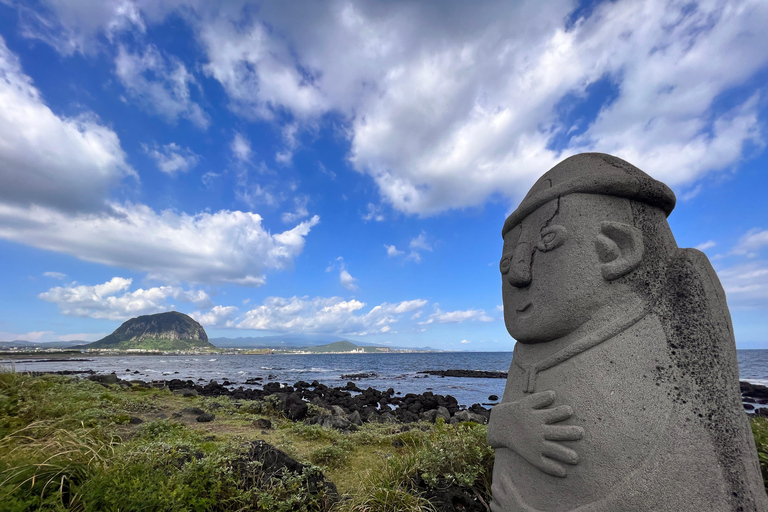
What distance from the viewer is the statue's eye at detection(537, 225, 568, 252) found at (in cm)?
311

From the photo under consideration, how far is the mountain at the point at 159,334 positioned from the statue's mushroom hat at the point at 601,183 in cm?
16608

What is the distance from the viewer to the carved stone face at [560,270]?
2.97 meters

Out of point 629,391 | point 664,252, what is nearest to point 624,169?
point 664,252

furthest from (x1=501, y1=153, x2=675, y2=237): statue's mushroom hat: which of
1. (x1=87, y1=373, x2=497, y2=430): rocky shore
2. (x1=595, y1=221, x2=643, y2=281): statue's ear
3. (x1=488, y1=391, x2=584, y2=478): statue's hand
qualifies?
(x1=87, y1=373, x2=497, y2=430): rocky shore

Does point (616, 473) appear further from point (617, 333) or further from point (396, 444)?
point (396, 444)

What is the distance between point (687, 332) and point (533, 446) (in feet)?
4.77

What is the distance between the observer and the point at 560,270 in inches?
121

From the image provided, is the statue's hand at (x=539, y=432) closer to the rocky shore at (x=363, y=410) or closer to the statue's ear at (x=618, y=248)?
the statue's ear at (x=618, y=248)

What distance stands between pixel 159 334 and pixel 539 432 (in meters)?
194

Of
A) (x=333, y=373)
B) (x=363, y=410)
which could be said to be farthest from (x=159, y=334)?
(x=363, y=410)

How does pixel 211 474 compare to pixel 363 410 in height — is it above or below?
above

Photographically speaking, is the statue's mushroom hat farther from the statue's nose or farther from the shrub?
the shrub

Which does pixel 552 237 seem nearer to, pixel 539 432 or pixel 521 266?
pixel 521 266

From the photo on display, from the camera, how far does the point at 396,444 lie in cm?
804
